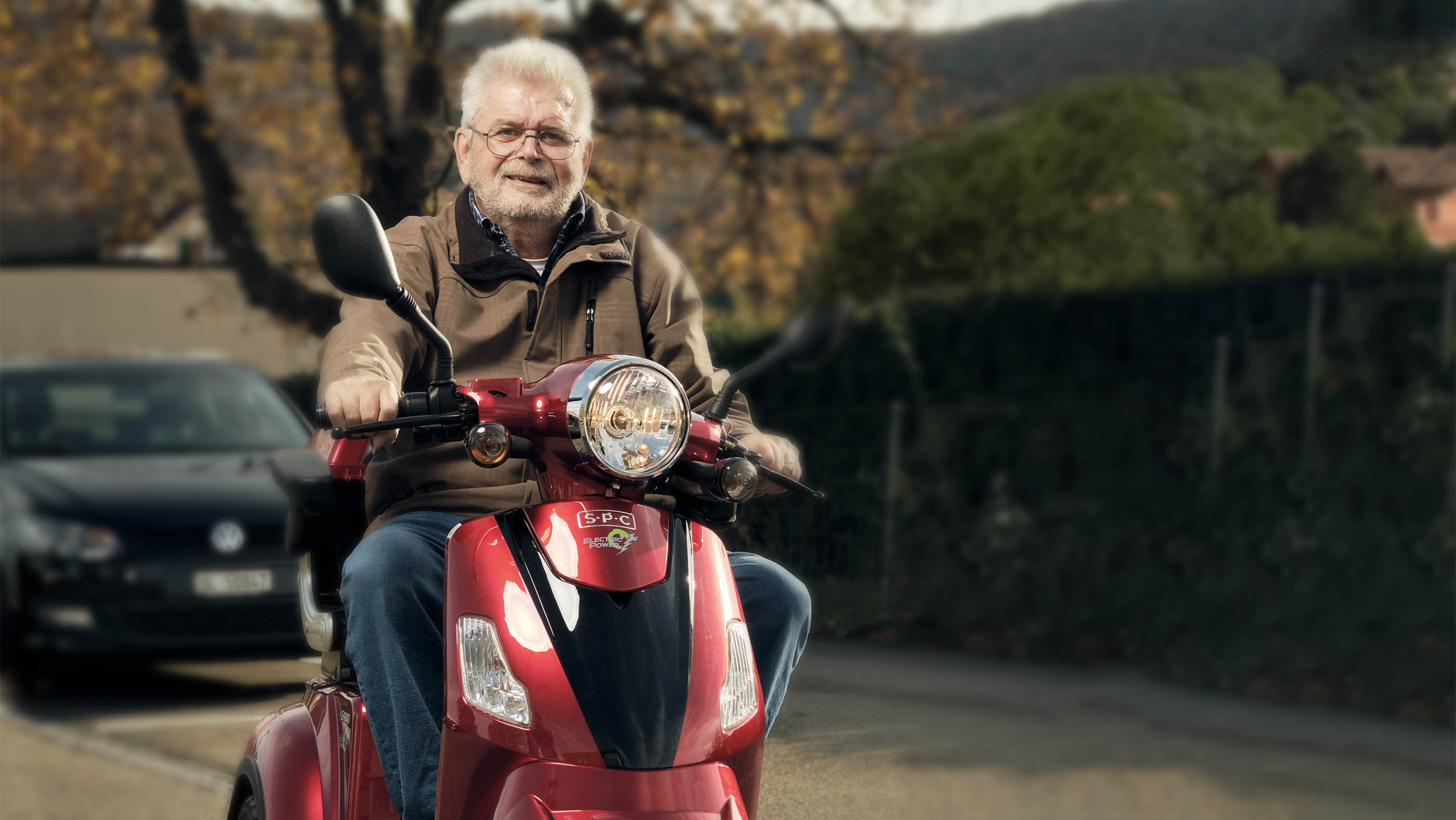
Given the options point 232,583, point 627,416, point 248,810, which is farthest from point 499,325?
point 232,583

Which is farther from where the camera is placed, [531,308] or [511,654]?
[531,308]

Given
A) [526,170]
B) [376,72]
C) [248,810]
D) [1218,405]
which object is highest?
[376,72]

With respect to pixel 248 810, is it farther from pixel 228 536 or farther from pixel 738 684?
pixel 228 536

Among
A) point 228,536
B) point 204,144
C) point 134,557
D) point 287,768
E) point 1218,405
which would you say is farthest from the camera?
point 204,144

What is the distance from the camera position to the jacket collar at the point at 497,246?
2266 mm

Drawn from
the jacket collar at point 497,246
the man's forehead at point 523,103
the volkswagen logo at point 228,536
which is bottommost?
the volkswagen logo at point 228,536

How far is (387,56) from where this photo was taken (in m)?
8.06

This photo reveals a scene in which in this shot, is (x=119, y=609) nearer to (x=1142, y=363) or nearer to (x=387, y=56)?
(x=387, y=56)

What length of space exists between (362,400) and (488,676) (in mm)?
377

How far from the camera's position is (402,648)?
1.94m

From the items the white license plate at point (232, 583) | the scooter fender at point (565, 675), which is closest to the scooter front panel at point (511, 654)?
the scooter fender at point (565, 675)

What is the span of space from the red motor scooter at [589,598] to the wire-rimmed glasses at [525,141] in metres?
0.56

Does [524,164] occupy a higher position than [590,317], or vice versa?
[524,164]

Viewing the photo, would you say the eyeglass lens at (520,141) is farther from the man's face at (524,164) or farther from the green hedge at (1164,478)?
the green hedge at (1164,478)
